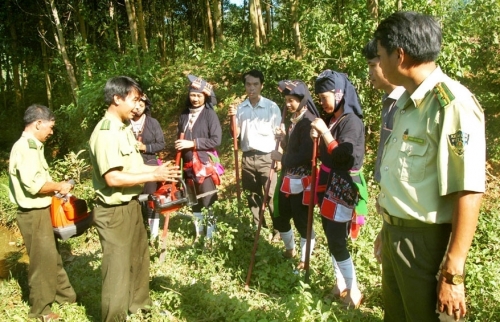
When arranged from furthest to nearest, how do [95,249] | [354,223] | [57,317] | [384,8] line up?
[384,8]
[95,249]
[57,317]
[354,223]

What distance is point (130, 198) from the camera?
121 inches

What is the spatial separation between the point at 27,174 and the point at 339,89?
2659 mm

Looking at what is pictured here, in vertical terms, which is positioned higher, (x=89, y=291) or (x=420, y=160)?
(x=420, y=160)

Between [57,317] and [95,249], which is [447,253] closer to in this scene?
[57,317]

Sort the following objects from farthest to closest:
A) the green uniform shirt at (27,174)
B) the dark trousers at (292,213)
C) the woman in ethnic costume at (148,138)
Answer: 1. the woman in ethnic costume at (148,138)
2. the dark trousers at (292,213)
3. the green uniform shirt at (27,174)

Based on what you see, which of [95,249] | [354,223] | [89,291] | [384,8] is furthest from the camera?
[384,8]

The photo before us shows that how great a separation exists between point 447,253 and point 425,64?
794 millimetres

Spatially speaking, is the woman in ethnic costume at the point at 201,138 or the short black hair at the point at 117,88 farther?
the woman in ethnic costume at the point at 201,138

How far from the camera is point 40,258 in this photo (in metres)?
3.41

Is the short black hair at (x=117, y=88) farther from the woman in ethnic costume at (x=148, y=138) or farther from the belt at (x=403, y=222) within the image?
the belt at (x=403, y=222)

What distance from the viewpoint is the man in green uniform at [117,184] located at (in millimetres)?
2850

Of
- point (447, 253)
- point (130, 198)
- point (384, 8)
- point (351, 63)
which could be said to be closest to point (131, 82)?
point (130, 198)

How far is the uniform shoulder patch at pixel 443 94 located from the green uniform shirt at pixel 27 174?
10.2ft

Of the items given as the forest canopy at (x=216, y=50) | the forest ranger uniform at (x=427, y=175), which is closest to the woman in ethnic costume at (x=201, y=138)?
the forest canopy at (x=216, y=50)
